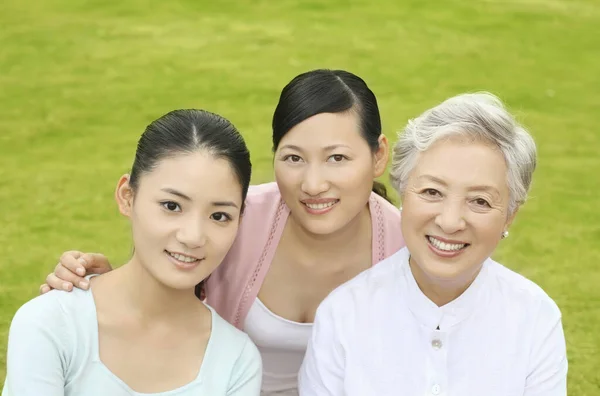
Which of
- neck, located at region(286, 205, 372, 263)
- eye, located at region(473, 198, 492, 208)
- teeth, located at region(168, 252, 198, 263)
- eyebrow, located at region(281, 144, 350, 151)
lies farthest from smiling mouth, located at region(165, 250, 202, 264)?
eye, located at region(473, 198, 492, 208)

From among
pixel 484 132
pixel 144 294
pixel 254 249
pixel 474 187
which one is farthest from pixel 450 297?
pixel 144 294

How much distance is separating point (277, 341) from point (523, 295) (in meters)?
0.76

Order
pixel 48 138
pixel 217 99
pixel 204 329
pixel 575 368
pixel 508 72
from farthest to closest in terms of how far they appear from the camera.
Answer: pixel 508 72 < pixel 217 99 < pixel 48 138 < pixel 575 368 < pixel 204 329

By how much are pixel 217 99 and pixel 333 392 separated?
3747mm

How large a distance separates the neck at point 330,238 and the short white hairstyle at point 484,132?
0.49 metres

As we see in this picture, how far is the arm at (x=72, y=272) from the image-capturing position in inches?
89.9

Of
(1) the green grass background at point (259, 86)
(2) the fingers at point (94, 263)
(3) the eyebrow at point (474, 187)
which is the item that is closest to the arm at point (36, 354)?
(2) the fingers at point (94, 263)

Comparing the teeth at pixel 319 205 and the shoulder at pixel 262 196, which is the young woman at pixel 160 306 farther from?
the shoulder at pixel 262 196

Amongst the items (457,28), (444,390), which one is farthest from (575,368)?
(457,28)

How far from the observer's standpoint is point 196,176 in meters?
2.18

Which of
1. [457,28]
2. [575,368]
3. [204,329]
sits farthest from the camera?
[457,28]

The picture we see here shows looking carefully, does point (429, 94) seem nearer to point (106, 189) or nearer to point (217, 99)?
point (217, 99)

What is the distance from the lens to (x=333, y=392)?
2328 mm

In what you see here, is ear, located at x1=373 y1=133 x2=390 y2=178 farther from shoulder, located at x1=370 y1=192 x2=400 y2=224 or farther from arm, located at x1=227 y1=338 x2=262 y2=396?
arm, located at x1=227 y1=338 x2=262 y2=396
